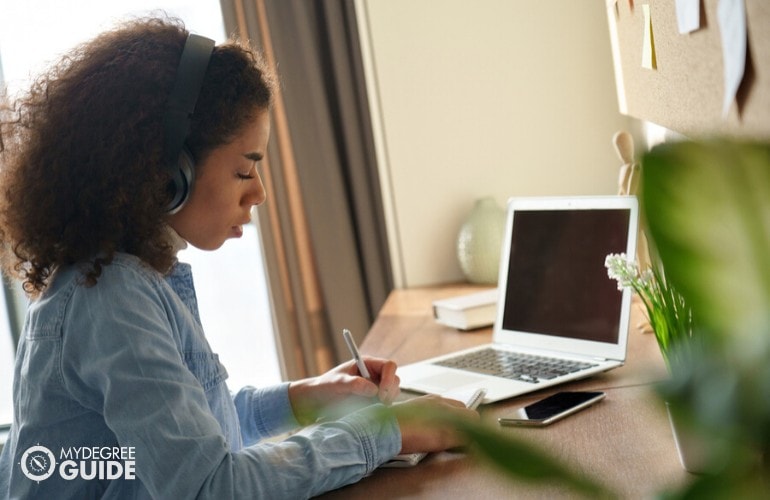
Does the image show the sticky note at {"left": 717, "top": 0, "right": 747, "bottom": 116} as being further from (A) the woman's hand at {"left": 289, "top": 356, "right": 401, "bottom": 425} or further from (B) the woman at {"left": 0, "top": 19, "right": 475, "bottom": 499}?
(A) the woman's hand at {"left": 289, "top": 356, "right": 401, "bottom": 425}

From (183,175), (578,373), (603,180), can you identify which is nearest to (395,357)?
(578,373)

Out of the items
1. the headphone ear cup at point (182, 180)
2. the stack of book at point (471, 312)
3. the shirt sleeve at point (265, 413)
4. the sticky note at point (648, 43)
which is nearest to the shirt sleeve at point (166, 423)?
the headphone ear cup at point (182, 180)

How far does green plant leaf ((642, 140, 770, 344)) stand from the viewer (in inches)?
9.0

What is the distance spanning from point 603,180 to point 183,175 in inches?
57.1

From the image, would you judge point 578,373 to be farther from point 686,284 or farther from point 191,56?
point 686,284

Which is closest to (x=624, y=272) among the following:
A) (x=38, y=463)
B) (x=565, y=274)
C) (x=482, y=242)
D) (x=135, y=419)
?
(x=565, y=274)

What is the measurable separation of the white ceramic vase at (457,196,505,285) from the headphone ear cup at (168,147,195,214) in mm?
1215

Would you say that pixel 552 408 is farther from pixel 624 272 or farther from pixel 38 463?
pixel 38 463

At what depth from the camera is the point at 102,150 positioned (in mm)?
996

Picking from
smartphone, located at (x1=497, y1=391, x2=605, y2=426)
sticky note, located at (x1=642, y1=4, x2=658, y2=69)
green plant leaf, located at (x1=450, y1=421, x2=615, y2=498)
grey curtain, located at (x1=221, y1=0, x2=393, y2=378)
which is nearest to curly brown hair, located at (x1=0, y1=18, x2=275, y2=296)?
smartphone, located at (x1=497, y1=391, x2=605, y2=426)

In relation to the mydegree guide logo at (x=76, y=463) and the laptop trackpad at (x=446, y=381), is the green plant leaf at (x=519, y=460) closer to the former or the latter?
the mydegree guide logo at (x=76, y=463)

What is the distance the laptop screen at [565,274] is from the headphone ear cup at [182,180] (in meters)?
0.65

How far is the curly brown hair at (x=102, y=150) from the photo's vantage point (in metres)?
0.99

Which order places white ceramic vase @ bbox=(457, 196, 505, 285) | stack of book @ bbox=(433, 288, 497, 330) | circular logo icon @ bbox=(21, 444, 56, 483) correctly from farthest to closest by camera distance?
1. white ceramic vase @ bbox=(457, 196, 505, 285)
2. stack of book @ bbox=(433, 288, 497, 330)
3. circular logo icon @ bbox=(21, 444, 56, 483)
